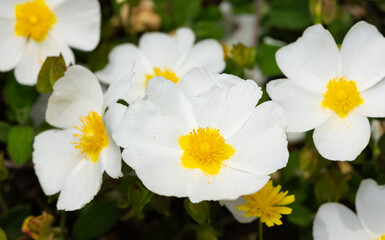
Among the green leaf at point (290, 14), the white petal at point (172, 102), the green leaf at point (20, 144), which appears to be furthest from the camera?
the green leaf at point (290, 14)

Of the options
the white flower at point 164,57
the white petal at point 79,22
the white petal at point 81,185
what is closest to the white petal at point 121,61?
the white flower at point 164,57

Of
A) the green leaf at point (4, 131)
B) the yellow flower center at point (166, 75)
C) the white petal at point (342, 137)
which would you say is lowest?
the green leaf at point (4, 131)

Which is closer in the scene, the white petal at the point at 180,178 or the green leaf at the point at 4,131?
the white petal at the point at 180,178

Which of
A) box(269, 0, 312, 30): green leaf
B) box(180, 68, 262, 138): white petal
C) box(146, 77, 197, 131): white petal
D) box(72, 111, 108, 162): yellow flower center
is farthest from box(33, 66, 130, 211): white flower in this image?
box(269, 0, 312, 30): green leaf

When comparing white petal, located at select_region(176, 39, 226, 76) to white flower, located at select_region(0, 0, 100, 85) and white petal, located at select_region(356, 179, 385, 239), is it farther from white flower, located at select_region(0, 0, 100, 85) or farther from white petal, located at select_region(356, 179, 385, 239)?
white petal, located at select_region(356, 179, 385, 239)

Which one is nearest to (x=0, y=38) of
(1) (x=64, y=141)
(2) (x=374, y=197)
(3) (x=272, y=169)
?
(1) (x=64, y=141)

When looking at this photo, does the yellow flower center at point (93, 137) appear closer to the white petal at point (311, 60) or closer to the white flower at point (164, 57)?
the white flower at point (164, 57)

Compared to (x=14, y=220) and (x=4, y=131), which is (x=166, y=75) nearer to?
(x=4, y=131)

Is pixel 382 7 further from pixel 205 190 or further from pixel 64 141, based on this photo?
pixel 64 141
